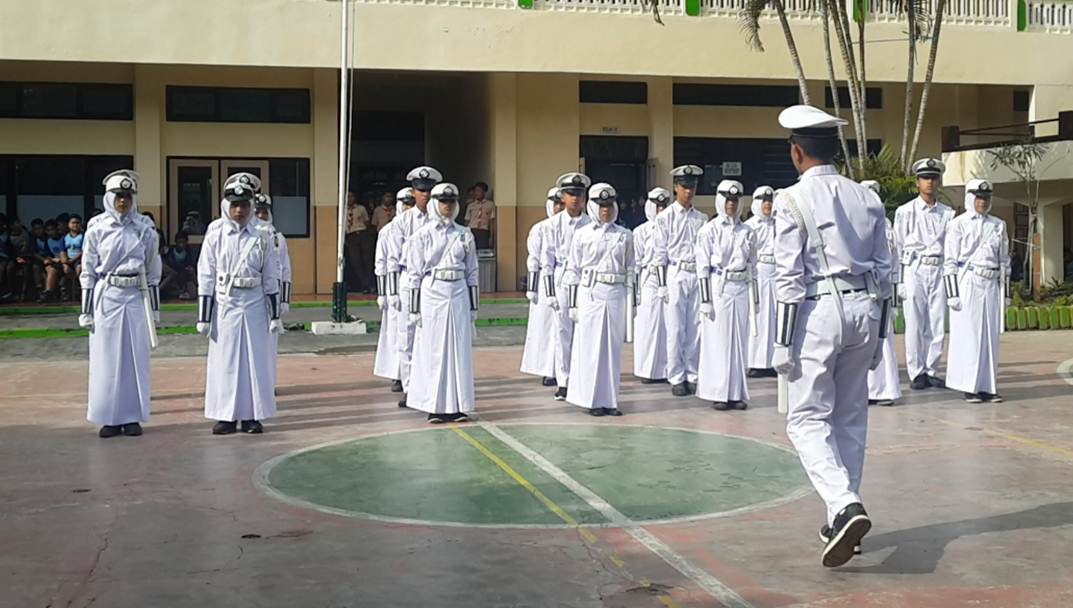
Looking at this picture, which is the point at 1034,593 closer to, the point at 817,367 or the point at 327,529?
the point at 817,367

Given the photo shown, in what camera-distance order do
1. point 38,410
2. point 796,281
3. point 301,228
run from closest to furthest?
point 796,281
point 38,410
point 301,228

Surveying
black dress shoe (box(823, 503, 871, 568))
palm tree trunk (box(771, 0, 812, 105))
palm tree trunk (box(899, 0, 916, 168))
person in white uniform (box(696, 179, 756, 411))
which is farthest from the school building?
black dress shoe (box(823, 503, 871, 568))

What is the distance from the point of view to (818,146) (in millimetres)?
7168

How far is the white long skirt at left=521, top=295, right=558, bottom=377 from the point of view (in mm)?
15039

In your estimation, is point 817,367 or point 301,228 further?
point 301,228

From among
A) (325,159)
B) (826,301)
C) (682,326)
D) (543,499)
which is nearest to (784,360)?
(826,301)

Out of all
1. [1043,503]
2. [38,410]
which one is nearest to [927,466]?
[1043,503]

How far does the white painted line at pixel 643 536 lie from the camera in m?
6.20

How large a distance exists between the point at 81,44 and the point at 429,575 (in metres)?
20.4

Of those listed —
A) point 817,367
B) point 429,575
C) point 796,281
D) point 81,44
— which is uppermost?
point 81,44

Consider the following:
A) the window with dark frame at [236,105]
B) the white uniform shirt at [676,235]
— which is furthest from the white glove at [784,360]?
the window with dark frame at [236,105]

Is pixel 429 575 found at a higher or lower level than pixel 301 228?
lower

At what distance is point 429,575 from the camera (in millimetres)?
6574

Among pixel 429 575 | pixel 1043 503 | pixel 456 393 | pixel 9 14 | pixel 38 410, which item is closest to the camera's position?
pixel 429 575
